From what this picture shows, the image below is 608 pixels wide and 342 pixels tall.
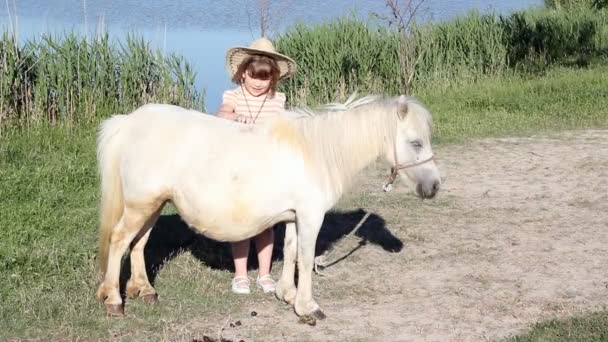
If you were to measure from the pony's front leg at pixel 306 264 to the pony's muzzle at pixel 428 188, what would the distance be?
0.52m

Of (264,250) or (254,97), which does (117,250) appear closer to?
(264,250)

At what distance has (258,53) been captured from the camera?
5.04 meters

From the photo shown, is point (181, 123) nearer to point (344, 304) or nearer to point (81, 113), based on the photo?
point (344, 304)

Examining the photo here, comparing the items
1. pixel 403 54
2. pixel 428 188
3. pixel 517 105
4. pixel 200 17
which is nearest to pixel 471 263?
pixel 428 188

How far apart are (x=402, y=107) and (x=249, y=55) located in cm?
114

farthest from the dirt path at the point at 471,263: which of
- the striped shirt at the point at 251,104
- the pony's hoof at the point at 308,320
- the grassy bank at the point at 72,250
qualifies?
the striped shirt at the point at 251,104

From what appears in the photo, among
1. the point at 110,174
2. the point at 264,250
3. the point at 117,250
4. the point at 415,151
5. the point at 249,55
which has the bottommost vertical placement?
the point at 264,250

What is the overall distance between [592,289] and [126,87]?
6.05 metres

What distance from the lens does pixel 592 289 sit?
16.7 ft

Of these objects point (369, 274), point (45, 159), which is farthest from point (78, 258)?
point (45, 159)

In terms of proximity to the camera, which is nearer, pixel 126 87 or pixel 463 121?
pixel 126 87

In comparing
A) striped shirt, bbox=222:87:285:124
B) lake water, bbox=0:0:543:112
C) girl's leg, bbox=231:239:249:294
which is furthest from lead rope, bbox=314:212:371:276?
lake water, bbox=0:0:543:112

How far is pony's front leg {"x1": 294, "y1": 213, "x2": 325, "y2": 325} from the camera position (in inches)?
176

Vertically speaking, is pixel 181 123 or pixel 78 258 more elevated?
pixel 181 123
